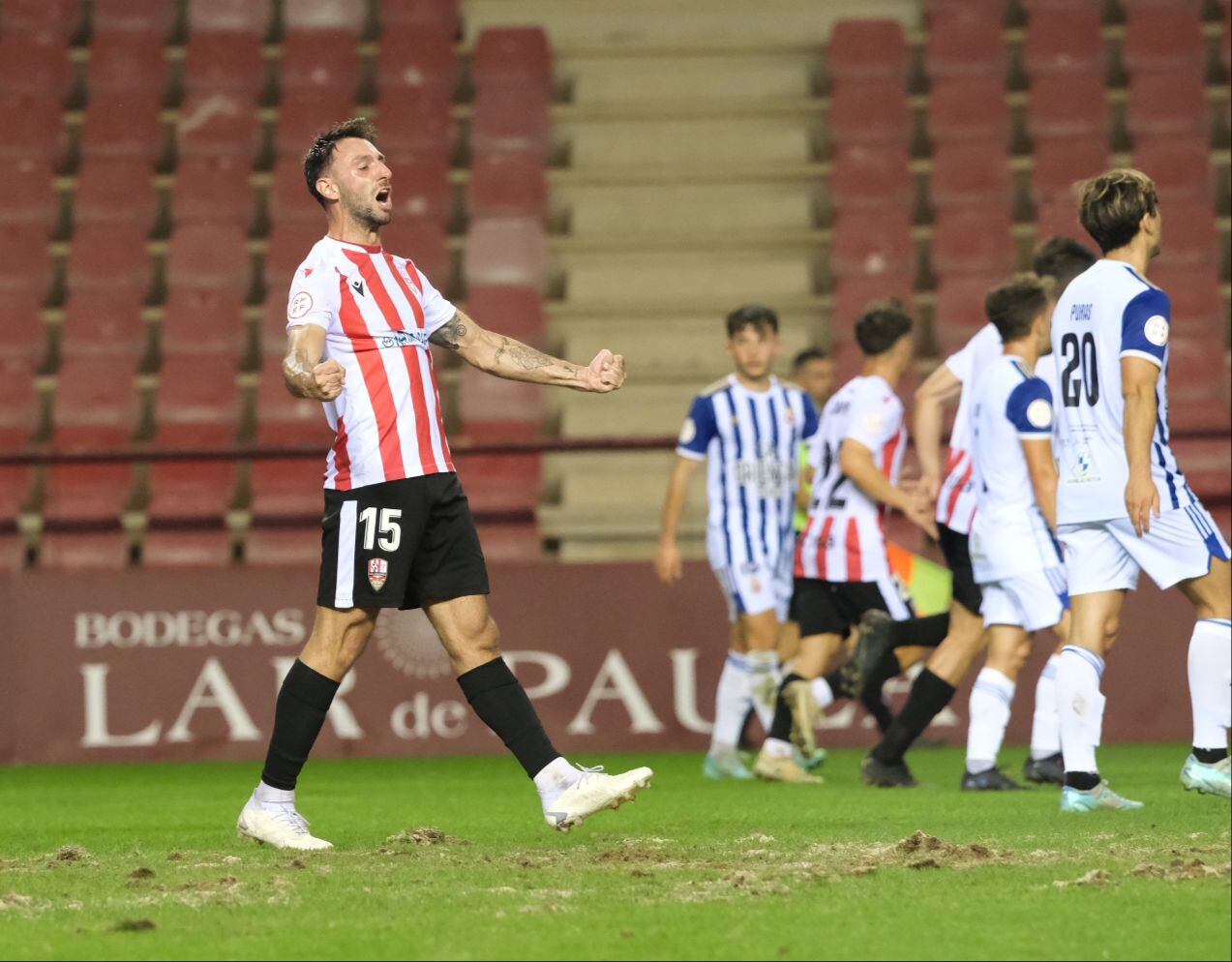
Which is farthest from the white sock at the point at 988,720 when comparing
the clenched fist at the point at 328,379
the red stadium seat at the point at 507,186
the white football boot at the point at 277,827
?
the red stadium seat at the point at 507,186

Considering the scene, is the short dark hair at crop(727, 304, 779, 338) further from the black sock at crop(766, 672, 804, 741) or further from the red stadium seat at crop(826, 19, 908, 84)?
the red stadium seat at crop(826, 19, 908, 84)

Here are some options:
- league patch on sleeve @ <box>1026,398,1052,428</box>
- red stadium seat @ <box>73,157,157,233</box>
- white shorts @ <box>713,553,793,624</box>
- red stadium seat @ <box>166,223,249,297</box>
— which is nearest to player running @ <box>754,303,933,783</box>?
white shorts @ <box>713,553,793,624</box>

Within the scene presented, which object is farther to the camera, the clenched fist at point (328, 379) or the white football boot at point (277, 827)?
the white football boot at point (277, 827)

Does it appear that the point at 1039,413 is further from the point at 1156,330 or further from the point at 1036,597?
the point at 1156,330

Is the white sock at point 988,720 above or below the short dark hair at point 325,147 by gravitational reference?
below

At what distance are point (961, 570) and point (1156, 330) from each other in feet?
6.54

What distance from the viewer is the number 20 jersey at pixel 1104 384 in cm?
549

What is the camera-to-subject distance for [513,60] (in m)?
13.5

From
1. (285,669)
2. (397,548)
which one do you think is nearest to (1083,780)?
(397,548)

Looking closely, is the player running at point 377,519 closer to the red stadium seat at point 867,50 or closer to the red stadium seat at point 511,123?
the red stadium seat at point 511,123

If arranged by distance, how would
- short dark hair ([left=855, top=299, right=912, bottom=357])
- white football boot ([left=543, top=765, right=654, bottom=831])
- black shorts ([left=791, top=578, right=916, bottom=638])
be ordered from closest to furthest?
white football boot ([left=543, top=765, right=654, bottom=831]) < black shorts ([left=791, top=578, right=916, bottom=638]) < short dark hair ([left=855, top=299, right=912, bottom=357])

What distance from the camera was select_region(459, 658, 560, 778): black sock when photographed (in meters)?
5.13

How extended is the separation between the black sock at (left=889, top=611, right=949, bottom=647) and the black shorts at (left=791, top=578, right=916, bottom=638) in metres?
0.08

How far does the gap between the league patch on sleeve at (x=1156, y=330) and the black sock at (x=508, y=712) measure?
77.8 inches
